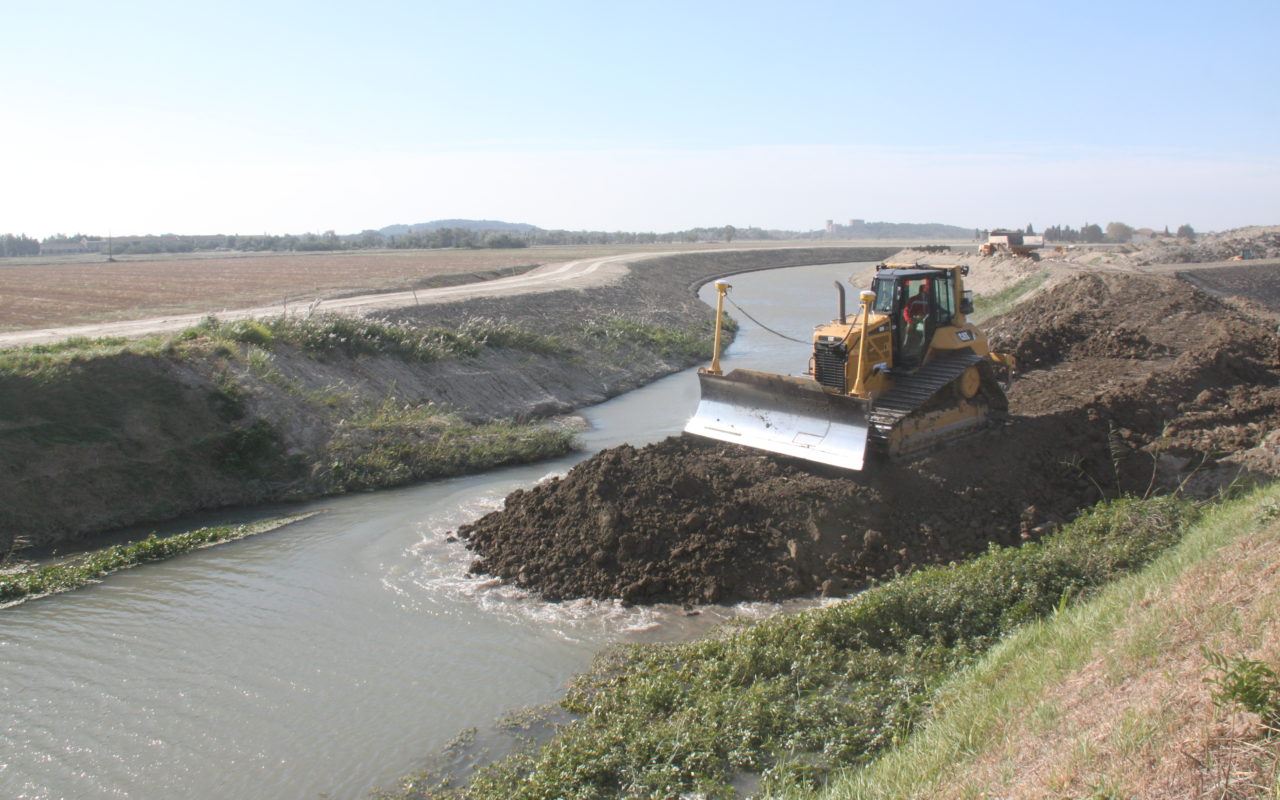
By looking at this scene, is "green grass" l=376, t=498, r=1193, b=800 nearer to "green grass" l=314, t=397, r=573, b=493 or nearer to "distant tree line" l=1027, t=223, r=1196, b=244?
"green grass" l=314, t=397, r=573, b=493

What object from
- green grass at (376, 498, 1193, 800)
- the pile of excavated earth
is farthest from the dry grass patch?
the pile of excavated earth

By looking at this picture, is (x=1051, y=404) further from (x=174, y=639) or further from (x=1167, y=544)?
(x=174, y=639)

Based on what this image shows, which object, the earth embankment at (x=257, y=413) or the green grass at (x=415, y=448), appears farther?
the green grass at (x=415, y=448)

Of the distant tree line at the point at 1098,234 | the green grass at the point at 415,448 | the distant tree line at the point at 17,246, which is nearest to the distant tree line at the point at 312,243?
the distant tree line at the point at 17,246

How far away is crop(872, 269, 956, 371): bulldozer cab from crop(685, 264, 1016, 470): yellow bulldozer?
0.05ft

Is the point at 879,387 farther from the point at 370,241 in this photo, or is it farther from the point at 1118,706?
the point at 370,241

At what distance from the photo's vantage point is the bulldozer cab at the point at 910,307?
13078 mm

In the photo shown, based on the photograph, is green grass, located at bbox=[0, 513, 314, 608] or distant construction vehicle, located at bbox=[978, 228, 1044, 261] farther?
distant construction vehicle, located at bbox=[978, 228, 1044, 261]

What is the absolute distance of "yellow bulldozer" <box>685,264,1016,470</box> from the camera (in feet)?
39.3

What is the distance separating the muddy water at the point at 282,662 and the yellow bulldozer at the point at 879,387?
2920mm

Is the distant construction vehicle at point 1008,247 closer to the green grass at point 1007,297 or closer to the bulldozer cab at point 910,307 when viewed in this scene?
the green grass at point 1007,297

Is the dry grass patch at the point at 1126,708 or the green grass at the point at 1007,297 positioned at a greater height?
the green grass at the point at 1007,297

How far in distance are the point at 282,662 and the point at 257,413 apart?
9.07 metres

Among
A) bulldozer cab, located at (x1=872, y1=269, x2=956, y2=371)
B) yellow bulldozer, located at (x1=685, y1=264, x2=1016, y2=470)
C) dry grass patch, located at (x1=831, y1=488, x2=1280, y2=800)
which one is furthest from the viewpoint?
bulldozer cab, located at (x1=872, y1=269, x2=956, y2=371)
